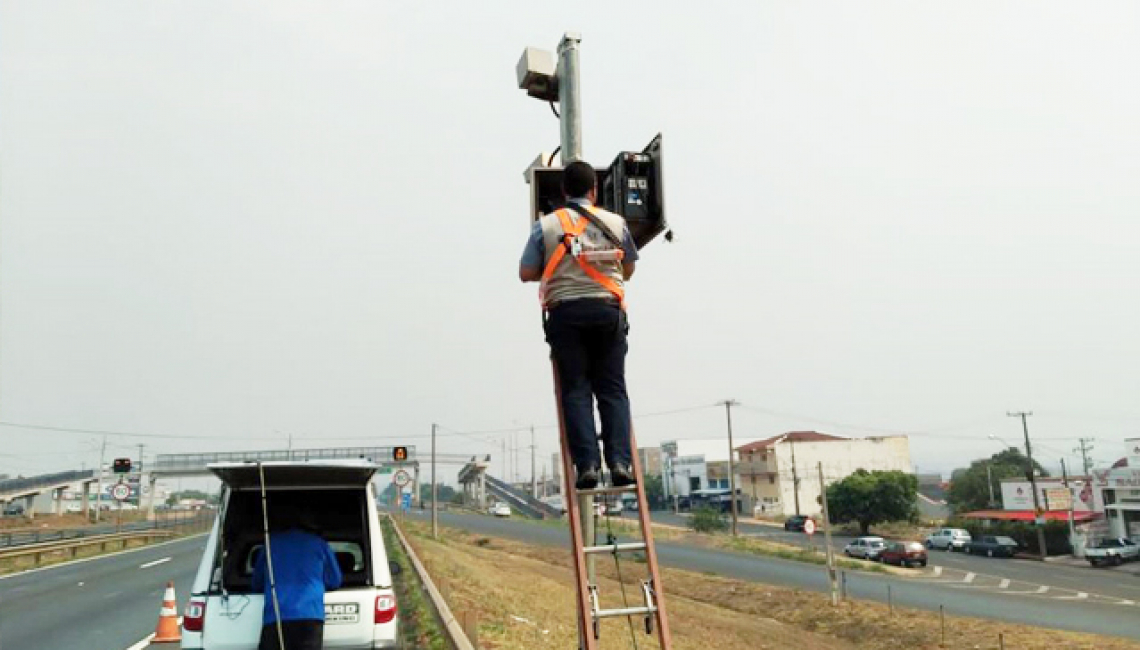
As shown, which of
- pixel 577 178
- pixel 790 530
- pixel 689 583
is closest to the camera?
pixel 577 178

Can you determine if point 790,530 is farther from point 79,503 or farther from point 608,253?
point 79,503

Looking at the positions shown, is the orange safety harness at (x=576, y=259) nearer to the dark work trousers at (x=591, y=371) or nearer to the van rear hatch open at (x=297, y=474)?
the dark work trousers at (x=591, y=371)

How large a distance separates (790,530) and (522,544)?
101 ft

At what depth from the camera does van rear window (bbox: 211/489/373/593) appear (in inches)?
264

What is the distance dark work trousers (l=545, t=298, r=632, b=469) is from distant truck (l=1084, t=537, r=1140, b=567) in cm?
5625

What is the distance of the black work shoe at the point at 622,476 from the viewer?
13.7ft

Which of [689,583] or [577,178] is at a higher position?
[577,178]

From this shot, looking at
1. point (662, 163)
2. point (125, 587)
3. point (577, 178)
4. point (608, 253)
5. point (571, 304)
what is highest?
point (662, 163)

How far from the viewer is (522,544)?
54.6 meters

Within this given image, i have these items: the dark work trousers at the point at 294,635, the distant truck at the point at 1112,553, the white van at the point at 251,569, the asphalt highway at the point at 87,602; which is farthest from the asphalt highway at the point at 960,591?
the dark work trousers at the point at 294,635

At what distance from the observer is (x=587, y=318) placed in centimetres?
428

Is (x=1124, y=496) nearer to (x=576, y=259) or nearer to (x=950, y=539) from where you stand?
(x=950, y=539)

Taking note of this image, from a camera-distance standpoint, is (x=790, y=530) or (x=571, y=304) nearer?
(x=571, y=304)

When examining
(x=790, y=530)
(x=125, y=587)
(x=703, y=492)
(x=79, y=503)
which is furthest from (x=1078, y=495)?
(x=79, y=503)
